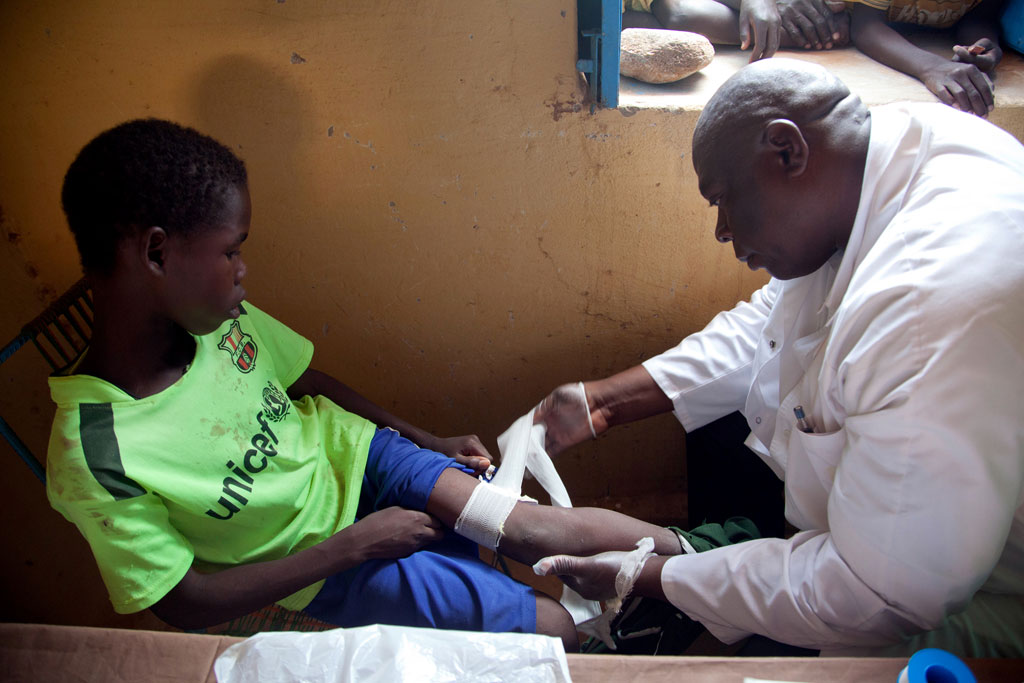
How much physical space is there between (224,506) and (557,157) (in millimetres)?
930

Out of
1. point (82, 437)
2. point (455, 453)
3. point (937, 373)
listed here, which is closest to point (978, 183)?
point (937, 373)

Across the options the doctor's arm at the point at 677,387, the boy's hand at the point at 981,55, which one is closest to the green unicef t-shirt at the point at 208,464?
the doctor's arm at the point at 677,387

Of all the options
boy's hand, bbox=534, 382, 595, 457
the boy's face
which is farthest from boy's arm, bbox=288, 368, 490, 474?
the boy's face

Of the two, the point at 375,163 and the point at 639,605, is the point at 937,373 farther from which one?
the point at 375,163

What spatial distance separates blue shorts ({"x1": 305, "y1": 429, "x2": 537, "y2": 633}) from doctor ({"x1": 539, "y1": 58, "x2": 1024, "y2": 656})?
0.33ft

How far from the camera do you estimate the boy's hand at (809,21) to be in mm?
1650

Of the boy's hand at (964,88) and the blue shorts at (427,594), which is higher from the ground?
the boy's hand at (964,88)

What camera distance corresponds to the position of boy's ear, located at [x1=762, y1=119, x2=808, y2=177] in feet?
3.01

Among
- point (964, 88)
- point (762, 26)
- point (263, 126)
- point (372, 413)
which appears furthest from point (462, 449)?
point (964, 88)

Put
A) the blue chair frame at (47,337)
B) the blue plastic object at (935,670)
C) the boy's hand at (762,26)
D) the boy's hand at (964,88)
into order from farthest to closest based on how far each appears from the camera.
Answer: the boy's hand at (762,26) → the boy's hand at (964,88) → the blue chair frame at (47,337) → the blue plastic object at (935,670)

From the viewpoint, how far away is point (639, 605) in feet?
3.92

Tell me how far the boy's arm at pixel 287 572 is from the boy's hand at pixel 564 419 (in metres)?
0.36

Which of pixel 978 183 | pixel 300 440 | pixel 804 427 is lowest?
pixel 300 440

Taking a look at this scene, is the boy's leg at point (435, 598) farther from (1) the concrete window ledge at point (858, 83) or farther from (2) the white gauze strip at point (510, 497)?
(1) the concrete window ledge at point (858, 83)
